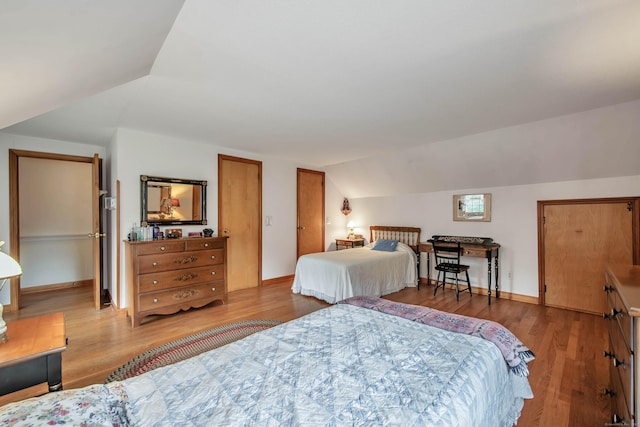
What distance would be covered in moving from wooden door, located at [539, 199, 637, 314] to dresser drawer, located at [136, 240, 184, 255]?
4960mm

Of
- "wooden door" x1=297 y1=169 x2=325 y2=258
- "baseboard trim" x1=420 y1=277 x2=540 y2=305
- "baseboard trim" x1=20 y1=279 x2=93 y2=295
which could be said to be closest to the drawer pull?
"wooden door" x1=297 y1=169 x2=325 y2=258

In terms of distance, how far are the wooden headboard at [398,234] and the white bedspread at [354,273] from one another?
14.3 inches

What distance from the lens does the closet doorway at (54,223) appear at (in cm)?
451

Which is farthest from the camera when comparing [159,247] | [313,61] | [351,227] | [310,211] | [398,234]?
[351,227]

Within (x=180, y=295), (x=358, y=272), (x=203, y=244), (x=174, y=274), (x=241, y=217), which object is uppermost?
(x=241, y=217)

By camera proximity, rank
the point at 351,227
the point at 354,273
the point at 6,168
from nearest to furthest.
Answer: the point at 6,168 < the point at 354,273 < the point at 351,227

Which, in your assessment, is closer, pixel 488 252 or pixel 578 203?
pixel 578 203

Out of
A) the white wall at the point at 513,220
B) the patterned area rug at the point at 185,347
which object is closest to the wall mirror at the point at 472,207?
the white wall at the point at 513,220

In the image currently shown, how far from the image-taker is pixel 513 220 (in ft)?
14.1

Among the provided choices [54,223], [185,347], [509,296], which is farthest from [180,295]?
[509,296]

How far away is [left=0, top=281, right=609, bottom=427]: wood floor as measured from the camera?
198 cm

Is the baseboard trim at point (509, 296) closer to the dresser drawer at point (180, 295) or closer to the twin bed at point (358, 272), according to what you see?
the twin bed at point (358, 272)

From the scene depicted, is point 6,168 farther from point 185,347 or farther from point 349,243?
point 349,243

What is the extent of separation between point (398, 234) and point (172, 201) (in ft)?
13.1
